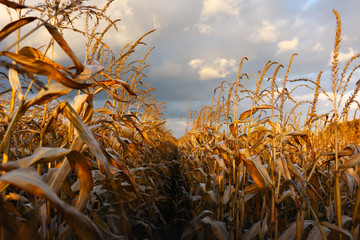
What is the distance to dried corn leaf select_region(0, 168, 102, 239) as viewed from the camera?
0.75 meters

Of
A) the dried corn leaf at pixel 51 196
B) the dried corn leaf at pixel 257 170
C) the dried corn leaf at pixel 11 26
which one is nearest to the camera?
the dried corn leaf at pixel 51 196

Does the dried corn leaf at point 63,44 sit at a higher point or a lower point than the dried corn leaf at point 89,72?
higher

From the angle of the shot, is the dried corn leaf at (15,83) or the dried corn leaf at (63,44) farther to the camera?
the dried corn leaf at (15,83)

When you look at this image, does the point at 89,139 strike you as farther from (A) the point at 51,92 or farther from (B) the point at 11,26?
(B) the point at 11,26

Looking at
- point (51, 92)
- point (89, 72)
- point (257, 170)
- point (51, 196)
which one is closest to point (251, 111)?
point (257, 170)

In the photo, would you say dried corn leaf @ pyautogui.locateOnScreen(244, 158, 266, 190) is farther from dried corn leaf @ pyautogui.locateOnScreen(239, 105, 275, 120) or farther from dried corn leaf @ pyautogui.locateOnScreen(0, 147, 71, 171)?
dried corn leaf @ pyautogui.locateOnScreen(0, 147, 71, 171)

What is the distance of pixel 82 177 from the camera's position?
108cm

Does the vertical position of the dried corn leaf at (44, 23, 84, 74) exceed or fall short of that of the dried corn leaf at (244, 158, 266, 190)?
it exceeds it

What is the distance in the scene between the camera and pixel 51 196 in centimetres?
74

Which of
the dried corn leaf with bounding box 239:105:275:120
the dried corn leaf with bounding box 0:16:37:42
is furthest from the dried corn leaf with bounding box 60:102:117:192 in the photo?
the dried corn leaf with bounding box 239:105:275:120

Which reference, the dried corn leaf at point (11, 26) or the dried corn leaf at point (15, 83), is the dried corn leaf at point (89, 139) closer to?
the dried corn leaf at point (15, 83)

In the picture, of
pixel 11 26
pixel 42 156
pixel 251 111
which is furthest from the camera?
pixel 251 111

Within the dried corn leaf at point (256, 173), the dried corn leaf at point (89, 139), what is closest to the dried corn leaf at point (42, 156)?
the dried corn leaf at point (89, 139)

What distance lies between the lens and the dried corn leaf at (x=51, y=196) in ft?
2.45
